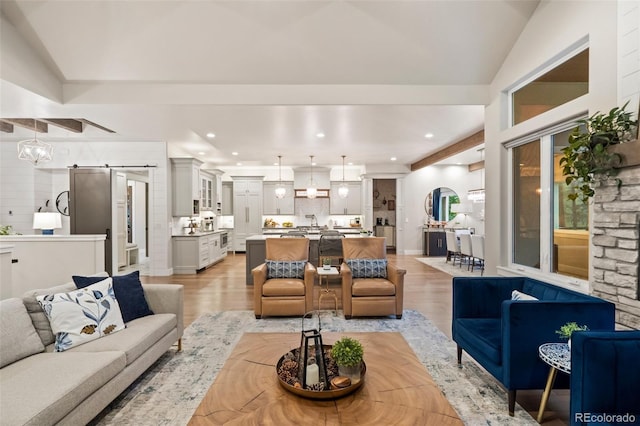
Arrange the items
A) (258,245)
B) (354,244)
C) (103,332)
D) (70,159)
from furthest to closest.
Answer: (70,159), (258,245), (354,244), (103,332)

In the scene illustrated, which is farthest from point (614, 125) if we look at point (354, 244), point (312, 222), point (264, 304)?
point (312, 222)

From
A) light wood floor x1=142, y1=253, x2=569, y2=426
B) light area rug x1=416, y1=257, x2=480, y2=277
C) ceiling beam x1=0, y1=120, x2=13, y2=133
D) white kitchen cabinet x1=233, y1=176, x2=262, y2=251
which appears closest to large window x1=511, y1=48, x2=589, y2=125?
light wood floor x1=142, y1=253, x2=569, y2=426

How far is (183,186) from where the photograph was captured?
726cm

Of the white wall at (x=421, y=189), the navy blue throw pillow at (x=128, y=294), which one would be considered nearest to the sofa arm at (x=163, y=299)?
the navy blue throw pillow at (x=128, y=294)

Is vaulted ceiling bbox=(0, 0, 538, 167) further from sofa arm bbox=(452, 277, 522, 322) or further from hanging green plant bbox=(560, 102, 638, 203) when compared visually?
sofa arm bbox=(452, 277, 522, 322)

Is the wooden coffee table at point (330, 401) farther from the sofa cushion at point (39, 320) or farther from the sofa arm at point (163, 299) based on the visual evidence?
the sofa cushion at point (39, 320)

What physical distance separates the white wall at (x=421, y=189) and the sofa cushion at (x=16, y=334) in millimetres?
8968

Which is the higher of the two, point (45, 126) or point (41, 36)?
point (41, 36)

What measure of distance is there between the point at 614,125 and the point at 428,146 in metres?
4.86

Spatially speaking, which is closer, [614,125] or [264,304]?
[614,125]

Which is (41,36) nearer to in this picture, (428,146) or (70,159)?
(70,159)

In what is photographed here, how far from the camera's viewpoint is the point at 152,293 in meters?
3.12

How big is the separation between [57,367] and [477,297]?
3.28 m

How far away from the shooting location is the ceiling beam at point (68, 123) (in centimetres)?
516
